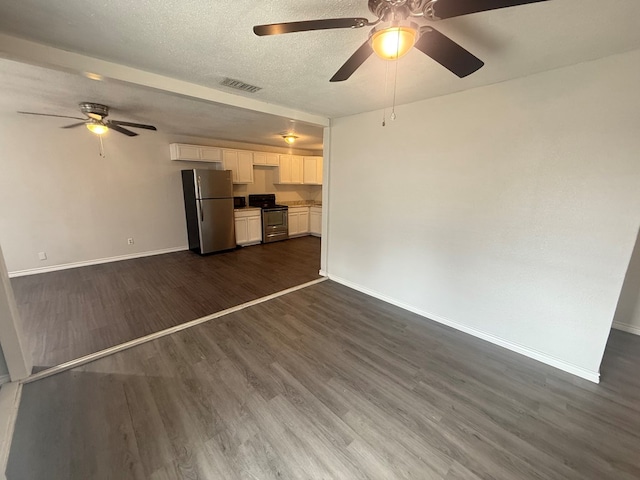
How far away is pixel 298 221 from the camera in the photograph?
705cm

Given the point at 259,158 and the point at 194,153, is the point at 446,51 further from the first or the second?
the point at 259,158

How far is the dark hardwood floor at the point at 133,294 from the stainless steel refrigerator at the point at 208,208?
1.03ft

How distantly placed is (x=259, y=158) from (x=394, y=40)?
17.7ft

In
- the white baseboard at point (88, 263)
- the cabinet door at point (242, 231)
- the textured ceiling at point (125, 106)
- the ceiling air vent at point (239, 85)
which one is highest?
the textured ceiling at point (125, 106)

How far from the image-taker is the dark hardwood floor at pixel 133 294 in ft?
8.16

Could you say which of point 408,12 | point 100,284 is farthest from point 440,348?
point 100,284

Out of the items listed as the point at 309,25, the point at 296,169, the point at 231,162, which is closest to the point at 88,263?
the point at 231,162

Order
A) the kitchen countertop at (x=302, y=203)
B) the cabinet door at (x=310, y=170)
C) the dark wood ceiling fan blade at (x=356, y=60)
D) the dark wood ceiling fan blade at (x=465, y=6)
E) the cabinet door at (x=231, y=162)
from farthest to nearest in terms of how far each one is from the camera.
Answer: the kitchen countertop at (x=302, y=203)
the cabinet door at (x=310, y=170)
the cabinet door at (x=231, y=162)
the dark wood ceiling fan blade at (x=356, y=60)
the dark wood ceiling fan blade at (x=465, y=6)

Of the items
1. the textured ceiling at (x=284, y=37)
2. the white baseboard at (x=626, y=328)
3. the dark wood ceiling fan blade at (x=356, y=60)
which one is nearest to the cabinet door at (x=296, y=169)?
the textured ceiling at (x=284, y=37)

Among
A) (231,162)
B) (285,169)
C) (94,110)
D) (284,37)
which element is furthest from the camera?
(285,169)

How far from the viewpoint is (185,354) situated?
227 centimetres

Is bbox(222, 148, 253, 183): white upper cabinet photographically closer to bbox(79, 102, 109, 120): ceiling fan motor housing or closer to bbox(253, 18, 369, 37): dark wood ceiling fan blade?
bbox(79, 102, 109, 120): ceiling fan motor housing

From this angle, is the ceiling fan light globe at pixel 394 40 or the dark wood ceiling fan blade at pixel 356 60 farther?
the dark wood ceiling fan blade at pixel 356 60

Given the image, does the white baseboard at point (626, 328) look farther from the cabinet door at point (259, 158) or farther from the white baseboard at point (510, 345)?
the cabinet door at point (259, 158)
